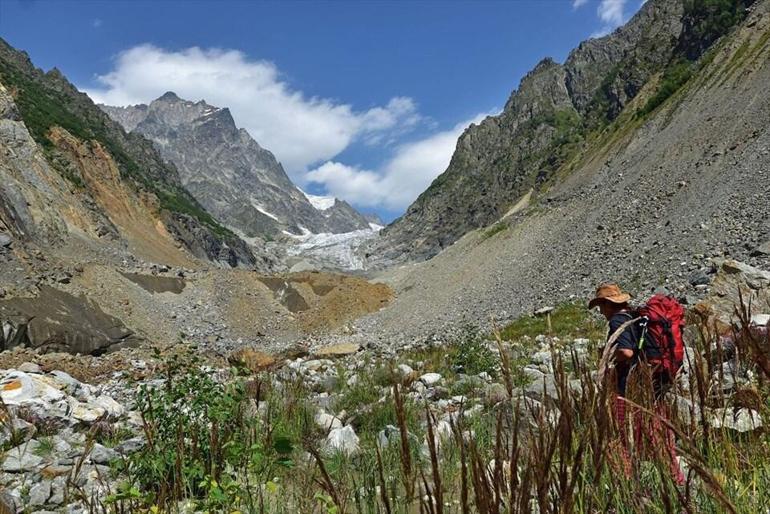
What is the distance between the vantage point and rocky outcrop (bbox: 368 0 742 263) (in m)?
82.8

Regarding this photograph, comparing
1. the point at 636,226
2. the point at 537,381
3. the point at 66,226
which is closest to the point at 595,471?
the point at 537,381

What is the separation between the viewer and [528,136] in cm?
11838

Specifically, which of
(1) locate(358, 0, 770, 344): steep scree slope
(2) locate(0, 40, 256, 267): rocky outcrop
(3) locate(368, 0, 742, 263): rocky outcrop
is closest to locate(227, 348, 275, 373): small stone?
(1) locate(358, 0, 770, 344): steep scree slope

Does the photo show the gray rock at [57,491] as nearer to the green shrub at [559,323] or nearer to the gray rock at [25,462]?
the gray rock at [25,462]

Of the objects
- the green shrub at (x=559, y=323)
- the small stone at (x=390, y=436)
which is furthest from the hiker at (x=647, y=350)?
the green shrub at (x=559, y=323)

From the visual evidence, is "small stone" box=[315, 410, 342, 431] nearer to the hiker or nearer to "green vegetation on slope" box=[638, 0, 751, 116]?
the hiker

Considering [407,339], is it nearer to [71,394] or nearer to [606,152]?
[71,394]

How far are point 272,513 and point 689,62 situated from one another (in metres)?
65.4

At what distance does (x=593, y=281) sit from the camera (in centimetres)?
1936

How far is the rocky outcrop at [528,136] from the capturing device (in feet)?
272

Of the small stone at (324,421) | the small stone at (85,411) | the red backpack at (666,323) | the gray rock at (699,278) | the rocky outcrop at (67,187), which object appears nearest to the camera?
the red backpack at (666,323)

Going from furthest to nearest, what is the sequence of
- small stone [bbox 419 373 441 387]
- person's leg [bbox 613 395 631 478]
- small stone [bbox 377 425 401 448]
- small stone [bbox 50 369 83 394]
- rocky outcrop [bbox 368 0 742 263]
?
rocky outcrop [bbox 368 0 742 263] < small stone [bbox 50 369 83 394] < small stone [bbox 419 373 441 387] < small stone [bbox 377 425 401 448] < person's leg [bbox 613 395 631 478]

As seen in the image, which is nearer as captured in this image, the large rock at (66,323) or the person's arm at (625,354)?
the person's arm at (625,354)

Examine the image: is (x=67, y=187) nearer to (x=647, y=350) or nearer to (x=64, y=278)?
(x=64, y=278)
